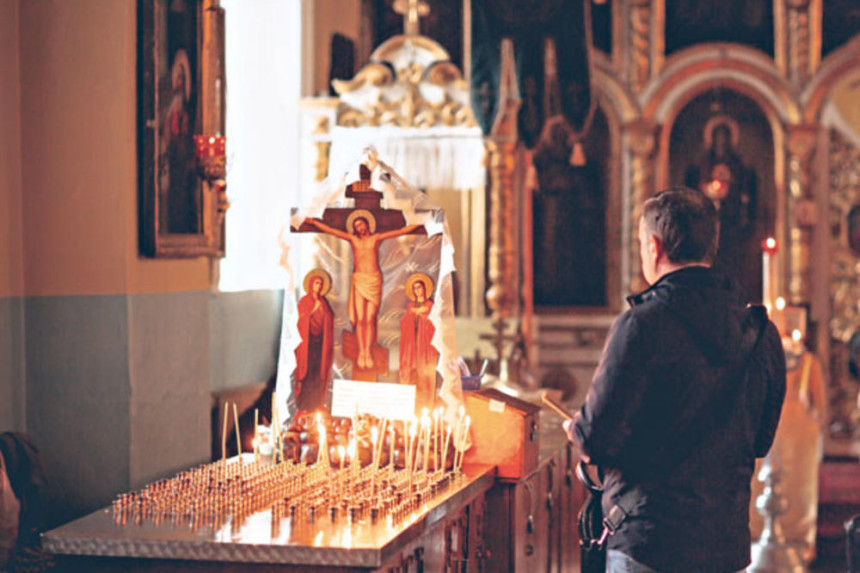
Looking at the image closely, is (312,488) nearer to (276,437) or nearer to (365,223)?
(276,437)

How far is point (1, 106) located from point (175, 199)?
937 mm

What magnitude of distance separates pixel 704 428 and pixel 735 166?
30.7 feet

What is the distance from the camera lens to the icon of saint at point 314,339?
15.4 ft

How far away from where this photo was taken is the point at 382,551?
3.27 m

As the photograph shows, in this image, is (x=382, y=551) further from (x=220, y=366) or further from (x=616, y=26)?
(x=616, y=26)

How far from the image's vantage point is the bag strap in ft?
9.95

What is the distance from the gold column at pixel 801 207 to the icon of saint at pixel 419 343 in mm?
7731

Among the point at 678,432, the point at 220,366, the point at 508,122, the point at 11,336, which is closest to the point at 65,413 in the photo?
the point at 11,336

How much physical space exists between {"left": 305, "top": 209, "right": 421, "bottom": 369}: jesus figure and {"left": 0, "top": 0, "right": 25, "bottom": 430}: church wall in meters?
1.31

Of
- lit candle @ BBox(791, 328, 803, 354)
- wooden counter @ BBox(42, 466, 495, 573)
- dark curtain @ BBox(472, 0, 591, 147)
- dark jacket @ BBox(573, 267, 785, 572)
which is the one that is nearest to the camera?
dark jacket @ BBox(573, 267, 785, 572)

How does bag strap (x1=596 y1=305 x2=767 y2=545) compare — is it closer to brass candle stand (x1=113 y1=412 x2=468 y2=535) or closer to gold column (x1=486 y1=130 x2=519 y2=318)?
brass candle stand (x1=113 y1=412 x2=468 y2=535)

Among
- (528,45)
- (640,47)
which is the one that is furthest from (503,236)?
(640,47)

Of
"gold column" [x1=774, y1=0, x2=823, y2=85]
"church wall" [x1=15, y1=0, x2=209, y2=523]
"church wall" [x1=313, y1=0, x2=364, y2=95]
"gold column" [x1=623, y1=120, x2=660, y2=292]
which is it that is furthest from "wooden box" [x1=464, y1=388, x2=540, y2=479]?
"gold column" [x1=774, y1=0, x2=823, y2=85]

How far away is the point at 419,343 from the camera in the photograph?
4523 millimetres
